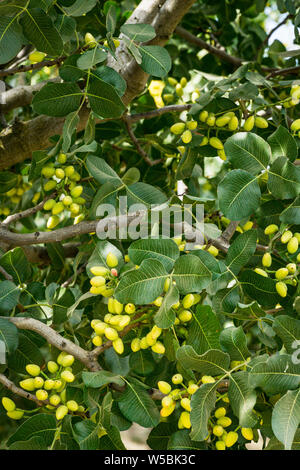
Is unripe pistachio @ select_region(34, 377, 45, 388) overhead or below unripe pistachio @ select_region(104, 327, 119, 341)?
below

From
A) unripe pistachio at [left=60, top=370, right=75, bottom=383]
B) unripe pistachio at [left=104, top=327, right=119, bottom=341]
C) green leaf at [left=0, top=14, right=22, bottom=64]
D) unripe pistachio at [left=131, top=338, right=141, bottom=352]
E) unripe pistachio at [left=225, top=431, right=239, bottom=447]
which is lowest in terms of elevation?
unripe pistachio at [left=225, top=431, right=239, bottom=447]

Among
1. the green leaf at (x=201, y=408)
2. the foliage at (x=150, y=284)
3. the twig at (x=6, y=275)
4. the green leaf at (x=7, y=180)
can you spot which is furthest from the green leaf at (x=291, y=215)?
the green leaf at (x=7, y=180)

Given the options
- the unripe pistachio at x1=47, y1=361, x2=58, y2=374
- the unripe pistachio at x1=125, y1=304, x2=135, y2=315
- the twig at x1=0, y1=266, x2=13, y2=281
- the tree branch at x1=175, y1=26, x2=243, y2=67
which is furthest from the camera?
the tree branch at x1=175, y1=26, x2=243, y2=67

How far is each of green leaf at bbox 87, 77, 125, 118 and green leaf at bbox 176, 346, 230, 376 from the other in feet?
1.38

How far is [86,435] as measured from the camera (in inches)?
33.9

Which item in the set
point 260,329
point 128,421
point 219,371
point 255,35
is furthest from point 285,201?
point 255,35

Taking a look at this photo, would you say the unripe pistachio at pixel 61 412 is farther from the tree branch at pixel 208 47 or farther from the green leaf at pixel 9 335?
the tree branch at pixel 208 47

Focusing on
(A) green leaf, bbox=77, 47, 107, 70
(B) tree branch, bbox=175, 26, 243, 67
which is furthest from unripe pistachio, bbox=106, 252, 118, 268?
(B) tree branch, bbox=175, 26, 243, 67

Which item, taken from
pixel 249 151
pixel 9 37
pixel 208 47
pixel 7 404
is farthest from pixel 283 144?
pixel 208 47

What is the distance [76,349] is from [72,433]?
128 millimetres

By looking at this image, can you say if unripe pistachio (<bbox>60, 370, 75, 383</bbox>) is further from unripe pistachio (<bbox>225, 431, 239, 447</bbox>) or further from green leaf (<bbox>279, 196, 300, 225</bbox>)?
green leaf (<bbox>279, 196, 300, 225</bbox>)

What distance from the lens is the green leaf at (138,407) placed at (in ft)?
3.00

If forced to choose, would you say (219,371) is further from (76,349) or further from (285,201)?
(285,201)

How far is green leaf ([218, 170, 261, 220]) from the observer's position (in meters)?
0.91
